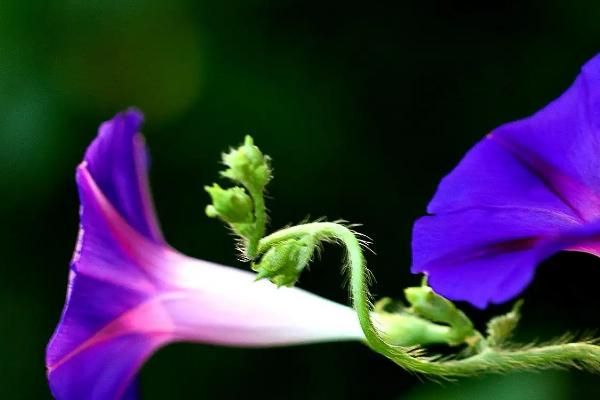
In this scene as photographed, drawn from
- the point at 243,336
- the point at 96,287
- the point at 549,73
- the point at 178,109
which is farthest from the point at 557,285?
the point at 96,287

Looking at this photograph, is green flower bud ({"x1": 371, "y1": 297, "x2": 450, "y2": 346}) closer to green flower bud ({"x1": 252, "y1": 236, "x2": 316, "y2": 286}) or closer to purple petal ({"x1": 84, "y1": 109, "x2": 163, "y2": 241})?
green flower bud ({"x1": 252, "y1": 236, "x2": 316, "y2": 286})

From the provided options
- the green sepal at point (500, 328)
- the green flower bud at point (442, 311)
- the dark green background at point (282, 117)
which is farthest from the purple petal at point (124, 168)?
the dark green background at point (282, 117)

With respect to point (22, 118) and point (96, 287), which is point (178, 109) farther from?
point (96, 287)

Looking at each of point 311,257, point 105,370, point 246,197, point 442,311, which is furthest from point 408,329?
point 105,370

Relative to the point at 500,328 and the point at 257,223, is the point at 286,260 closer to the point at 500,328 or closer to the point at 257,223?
the point at 257,223

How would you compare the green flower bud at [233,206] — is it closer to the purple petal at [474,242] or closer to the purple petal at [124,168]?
the purple petal at [474,242]

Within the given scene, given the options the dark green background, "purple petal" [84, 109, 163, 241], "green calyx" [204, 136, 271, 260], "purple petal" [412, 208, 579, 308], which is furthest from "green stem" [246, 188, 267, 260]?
the dark green background

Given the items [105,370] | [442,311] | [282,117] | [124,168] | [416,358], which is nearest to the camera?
[416,358]
